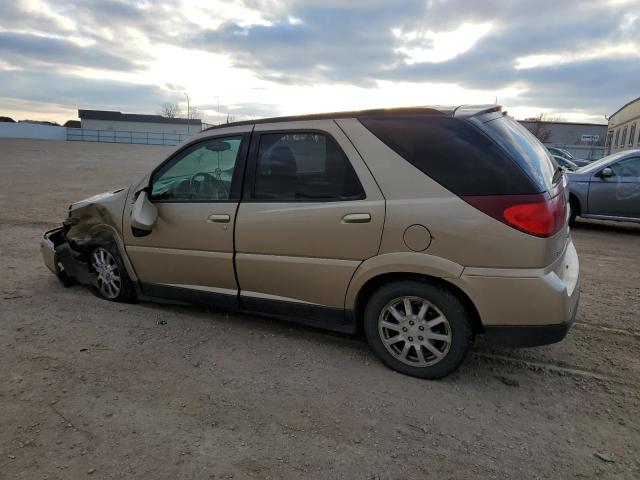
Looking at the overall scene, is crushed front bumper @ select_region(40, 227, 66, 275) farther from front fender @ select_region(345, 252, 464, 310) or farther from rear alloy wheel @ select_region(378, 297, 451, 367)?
rear alloy wheel @ select_region(378, 297, 451, 367)

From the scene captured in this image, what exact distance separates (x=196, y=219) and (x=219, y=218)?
9.6 inches

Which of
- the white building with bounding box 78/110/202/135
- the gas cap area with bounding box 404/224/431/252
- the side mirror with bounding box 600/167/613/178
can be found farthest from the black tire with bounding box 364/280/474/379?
the white building with bounding box 78/110/202/135

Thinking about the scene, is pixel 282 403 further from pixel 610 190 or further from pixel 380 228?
pixel 610 190

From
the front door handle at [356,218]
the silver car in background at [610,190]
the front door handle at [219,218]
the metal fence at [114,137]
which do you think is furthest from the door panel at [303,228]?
the metal fence at [114,137]

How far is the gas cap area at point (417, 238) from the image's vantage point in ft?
9.88

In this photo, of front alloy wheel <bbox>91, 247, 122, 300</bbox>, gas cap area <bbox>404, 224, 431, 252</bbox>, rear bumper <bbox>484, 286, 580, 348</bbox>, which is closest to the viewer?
rear bumper <bbox>484, 286, 580, 348</bbox>

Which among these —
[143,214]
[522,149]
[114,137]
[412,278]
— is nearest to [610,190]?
[522,149]

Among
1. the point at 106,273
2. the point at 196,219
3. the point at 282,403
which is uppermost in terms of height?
the point at 196,219

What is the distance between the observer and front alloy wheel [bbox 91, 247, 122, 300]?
15.1ft

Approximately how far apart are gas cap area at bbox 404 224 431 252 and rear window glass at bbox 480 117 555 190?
28.0 inches

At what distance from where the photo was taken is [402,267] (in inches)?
121

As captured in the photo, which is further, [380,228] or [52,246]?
[52,246]

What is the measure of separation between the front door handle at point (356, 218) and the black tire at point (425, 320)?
47 centimetres

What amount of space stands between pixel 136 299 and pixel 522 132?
377 centimetres
